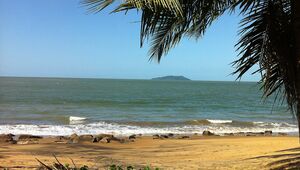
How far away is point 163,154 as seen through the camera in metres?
12.0

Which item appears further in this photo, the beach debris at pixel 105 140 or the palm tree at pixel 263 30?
the beach debris at pixel 105 140

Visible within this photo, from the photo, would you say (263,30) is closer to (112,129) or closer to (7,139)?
(7,139)

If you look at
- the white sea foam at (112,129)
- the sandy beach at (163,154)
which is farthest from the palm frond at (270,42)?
the white sea foam at (112,129)

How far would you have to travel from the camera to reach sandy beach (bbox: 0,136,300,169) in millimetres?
8594

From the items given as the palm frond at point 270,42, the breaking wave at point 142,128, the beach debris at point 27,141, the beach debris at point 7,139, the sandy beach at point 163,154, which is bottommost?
the breaking wave at point 142,128

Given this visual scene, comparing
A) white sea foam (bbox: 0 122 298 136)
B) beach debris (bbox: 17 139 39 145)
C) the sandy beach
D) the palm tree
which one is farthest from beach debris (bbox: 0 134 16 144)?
the palm tree

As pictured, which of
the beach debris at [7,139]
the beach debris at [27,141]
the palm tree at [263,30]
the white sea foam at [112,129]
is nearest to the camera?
the palm tree at [263,30]

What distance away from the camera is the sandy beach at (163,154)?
8.59m

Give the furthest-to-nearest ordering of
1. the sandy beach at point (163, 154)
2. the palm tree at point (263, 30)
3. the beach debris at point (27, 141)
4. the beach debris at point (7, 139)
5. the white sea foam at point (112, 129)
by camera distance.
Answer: the white sea foam at point (112, 129)
the beach debris at point (7, 139)
the beach debris at point (27, 141)
the sandy beach at point (163, 154)
the palm tree at point (263, 30)

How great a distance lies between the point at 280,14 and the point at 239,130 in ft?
63.2

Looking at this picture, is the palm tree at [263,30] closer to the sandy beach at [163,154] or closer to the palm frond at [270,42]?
the palm frond at [270,42]

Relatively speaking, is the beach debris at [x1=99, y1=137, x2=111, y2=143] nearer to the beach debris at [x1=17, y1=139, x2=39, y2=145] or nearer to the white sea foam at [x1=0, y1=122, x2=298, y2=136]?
the beach debris at [x1=17, y1=139, x2=39, y2=145]

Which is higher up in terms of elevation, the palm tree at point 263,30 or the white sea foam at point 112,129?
the palm tree at point 263,30

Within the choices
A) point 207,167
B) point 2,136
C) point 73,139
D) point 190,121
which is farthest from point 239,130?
point 207,167
